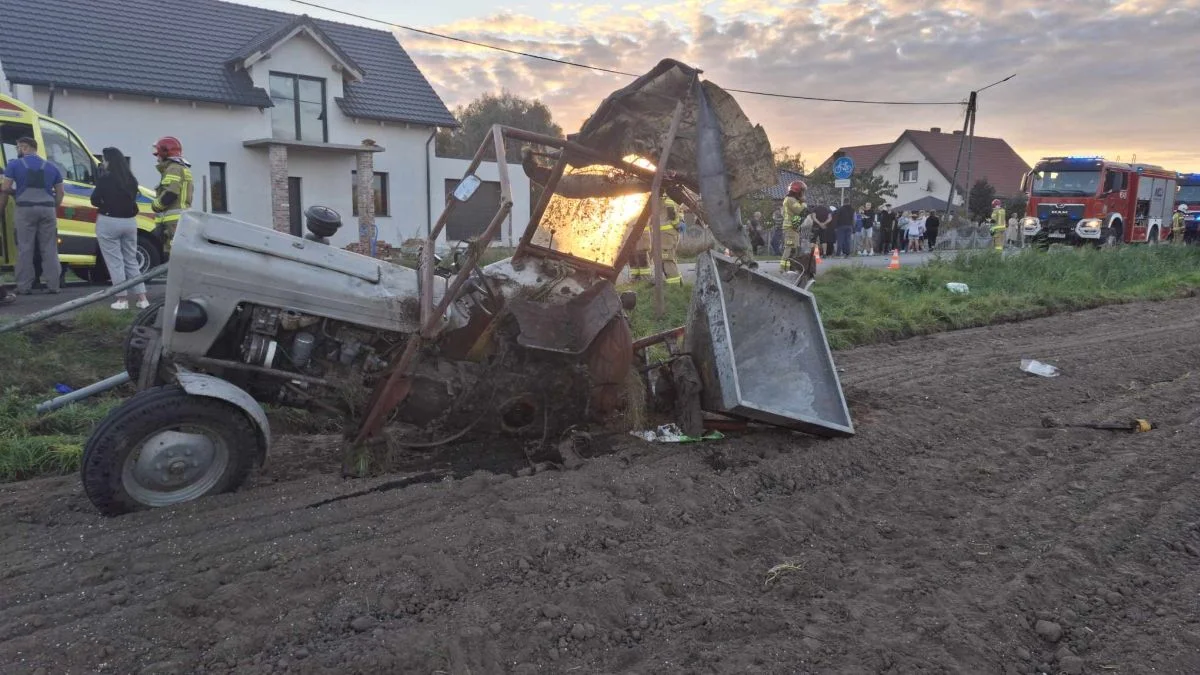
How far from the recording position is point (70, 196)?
1064 cm

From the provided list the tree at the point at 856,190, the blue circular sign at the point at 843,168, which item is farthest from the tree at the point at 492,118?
the blue circular sign at the point at 843,168

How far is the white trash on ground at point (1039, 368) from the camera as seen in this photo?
7266 millimetres

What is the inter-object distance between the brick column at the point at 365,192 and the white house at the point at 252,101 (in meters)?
0.06

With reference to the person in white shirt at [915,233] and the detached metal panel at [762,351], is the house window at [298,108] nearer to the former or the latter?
the detached metal panel at [762,351]

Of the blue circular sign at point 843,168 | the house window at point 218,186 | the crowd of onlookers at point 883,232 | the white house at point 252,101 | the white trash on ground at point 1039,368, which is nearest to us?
the white trash on ground at point 1039,368

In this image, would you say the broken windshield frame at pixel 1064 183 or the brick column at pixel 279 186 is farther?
the broken windshield frame at pixel 1064 183

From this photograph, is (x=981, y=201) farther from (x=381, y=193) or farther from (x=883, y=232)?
(x=381, y=193)

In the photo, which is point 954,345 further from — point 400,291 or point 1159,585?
point 400,291

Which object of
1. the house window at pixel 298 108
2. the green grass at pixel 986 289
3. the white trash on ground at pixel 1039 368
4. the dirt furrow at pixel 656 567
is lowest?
the dirt furrow at pixel 656 567

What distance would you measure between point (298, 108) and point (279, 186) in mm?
2609

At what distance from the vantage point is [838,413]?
5445 millimetres

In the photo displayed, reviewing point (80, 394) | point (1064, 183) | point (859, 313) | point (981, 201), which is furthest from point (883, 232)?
point (80, 394)

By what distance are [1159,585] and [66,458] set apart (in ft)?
18.8

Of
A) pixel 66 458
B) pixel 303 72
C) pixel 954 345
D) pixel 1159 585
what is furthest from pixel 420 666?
pixel 303 72
